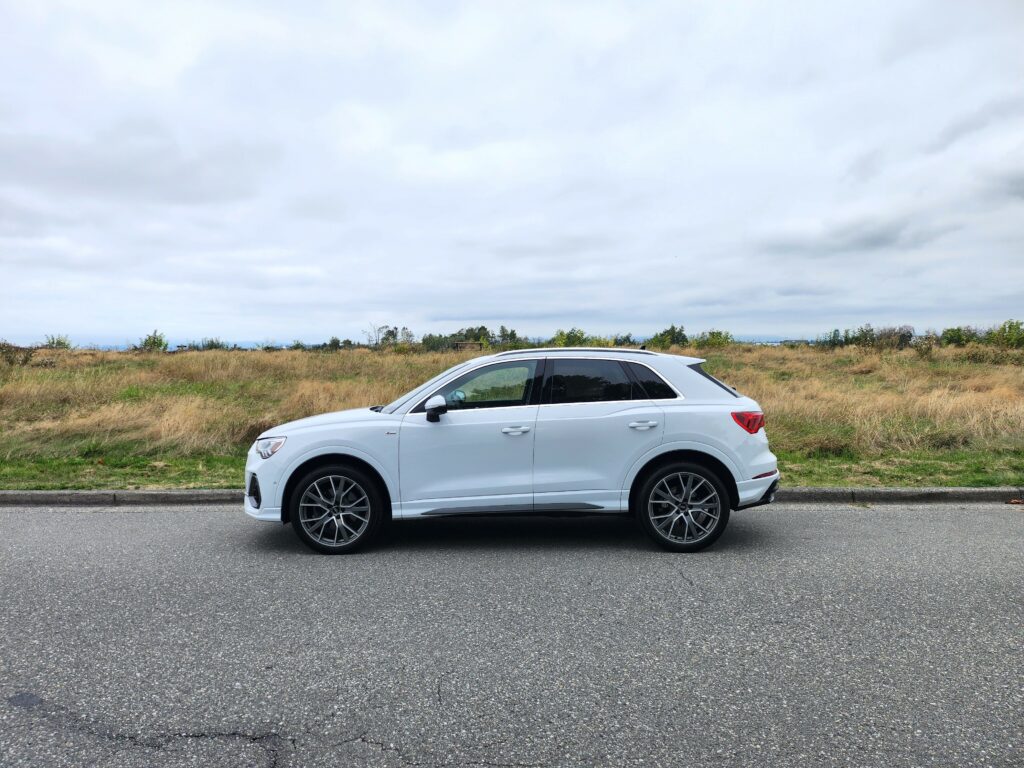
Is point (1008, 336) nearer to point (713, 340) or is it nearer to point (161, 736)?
point (713, 340)

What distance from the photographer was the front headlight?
6.12 m

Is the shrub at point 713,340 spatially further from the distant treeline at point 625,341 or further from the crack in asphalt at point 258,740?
the crack in asphalt at point 258,740

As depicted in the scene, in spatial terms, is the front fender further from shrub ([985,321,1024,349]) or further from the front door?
shrub ([985,321,1024,349])

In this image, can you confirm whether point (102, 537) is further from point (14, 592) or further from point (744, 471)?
point (744, 471)

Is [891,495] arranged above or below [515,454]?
below

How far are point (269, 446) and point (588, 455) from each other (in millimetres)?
2735

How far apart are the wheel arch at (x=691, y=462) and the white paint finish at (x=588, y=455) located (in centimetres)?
15

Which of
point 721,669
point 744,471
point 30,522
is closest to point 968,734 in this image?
point 721,669

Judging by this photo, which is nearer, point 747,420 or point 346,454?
point 346,454

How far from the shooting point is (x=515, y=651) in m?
3.97

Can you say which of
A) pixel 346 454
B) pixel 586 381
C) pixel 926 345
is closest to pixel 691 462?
pixel 586 381

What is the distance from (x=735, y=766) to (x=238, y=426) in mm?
10672

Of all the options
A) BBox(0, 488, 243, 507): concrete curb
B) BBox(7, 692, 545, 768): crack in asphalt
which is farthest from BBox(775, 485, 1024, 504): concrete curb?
BBox(0, 488, 243, 507): concrete curb

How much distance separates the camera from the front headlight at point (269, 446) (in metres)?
6.12
